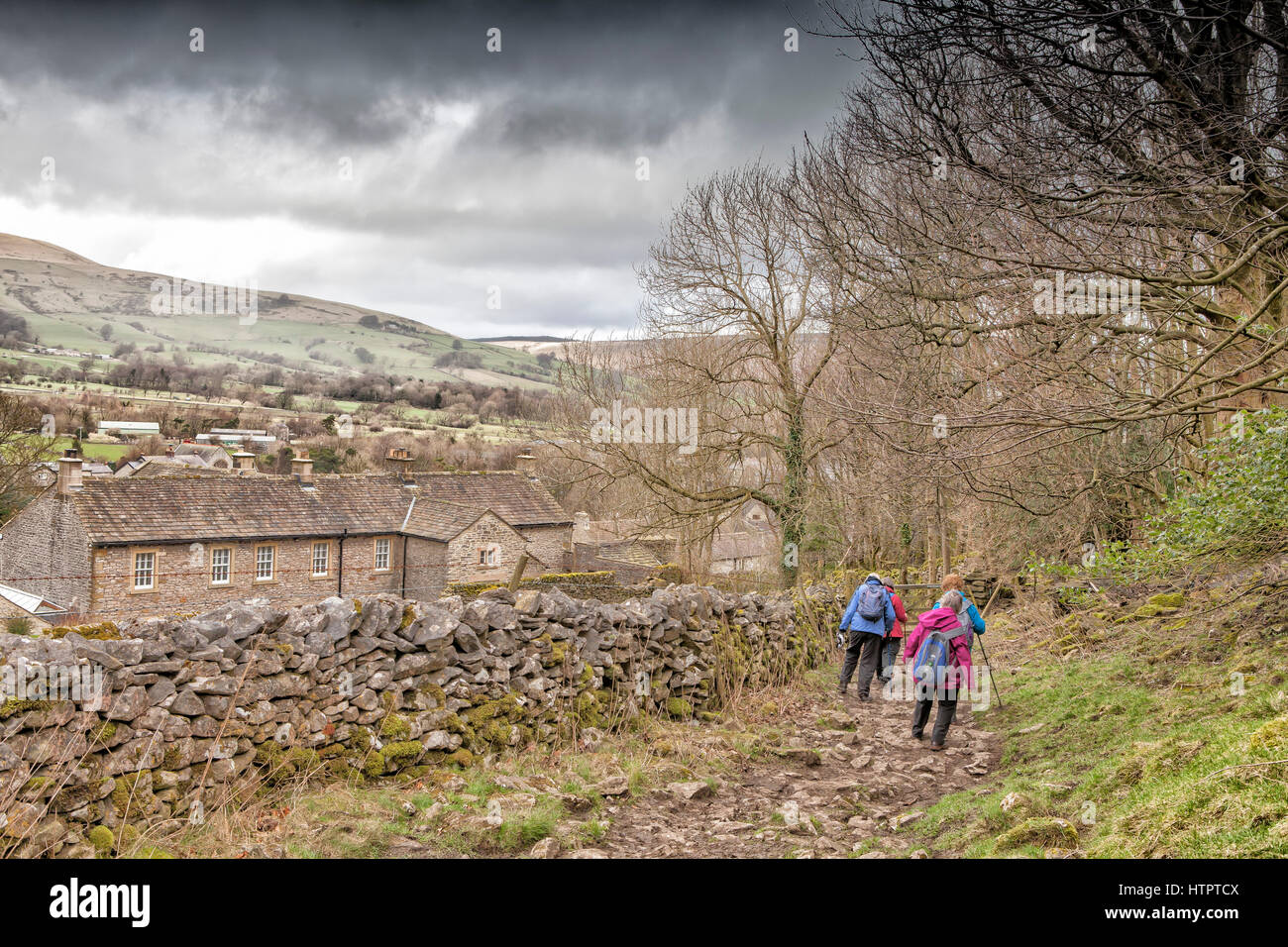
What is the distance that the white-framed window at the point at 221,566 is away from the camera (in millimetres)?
29216

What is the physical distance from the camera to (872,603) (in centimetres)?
1048

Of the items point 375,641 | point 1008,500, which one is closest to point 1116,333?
point 1008,500

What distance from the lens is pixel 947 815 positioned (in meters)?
5.83

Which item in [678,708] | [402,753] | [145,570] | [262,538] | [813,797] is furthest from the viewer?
[262,538]

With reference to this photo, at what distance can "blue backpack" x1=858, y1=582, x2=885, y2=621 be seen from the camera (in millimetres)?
10461

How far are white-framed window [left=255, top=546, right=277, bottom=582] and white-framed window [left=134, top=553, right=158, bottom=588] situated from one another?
11.6ft

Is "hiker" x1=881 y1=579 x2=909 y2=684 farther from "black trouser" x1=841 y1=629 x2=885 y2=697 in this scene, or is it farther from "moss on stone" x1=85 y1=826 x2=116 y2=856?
"moss on stone" x1=85 y1=826 x2=116 y2=856

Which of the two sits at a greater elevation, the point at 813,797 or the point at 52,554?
the point at 52,554

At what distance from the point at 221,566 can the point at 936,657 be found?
28637 millimetres

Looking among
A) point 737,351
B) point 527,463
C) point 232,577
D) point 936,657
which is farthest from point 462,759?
point 527,463

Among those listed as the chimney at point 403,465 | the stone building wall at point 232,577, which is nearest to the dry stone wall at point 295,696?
the stone building wall at point 232,577

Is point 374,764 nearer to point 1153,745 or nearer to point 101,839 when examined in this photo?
point 101,839

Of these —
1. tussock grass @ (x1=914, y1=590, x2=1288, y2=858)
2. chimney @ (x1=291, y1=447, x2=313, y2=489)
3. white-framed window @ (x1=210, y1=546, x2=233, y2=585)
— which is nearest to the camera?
tussock grass @ (x1=914, y1=590, x2=1288, y2=858)

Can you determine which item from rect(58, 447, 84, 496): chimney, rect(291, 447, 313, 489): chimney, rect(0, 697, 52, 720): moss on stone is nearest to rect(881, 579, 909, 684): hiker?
rect(0, 697, 52, 720): moss on stone
